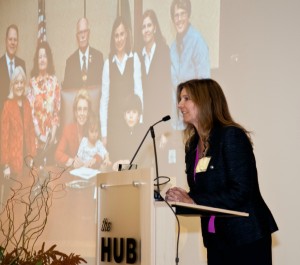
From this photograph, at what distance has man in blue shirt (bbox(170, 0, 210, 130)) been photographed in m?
4.08

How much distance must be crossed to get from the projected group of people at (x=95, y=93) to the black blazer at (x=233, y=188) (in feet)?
5.07

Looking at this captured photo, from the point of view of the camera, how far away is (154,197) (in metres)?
2.33

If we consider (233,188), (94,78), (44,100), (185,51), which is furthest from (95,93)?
(233,188)

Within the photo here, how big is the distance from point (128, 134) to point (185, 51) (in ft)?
2.67

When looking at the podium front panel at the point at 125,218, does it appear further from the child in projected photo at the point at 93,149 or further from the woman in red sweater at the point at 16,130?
the woman in red sweater at the point at 16,130

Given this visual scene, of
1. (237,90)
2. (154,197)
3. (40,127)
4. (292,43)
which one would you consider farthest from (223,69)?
(40,127)

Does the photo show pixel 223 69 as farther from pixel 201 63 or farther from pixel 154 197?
pixel 154 197

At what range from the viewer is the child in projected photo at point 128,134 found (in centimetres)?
454

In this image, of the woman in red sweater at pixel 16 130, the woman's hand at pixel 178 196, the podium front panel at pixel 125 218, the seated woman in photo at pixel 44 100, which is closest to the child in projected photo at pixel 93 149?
the seated woman in photo at pixel 44 100

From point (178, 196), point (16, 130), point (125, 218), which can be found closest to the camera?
point (178, 196)

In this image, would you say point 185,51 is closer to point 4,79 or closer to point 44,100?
point 44,100

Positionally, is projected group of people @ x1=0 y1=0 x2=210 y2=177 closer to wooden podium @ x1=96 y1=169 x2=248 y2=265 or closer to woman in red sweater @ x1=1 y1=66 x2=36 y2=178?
woman in red sweater @ x1=1 y1=66 x2=36 y2=178

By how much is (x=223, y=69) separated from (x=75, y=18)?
5.91 ft

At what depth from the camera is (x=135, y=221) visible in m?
2.43
